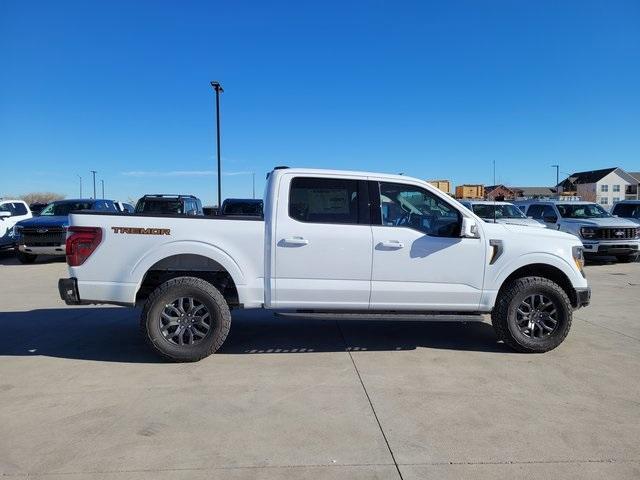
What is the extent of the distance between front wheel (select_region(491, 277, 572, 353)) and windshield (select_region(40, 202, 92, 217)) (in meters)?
13.4

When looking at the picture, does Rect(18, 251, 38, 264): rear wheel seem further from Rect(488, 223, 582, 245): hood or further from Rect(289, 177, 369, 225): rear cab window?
Rect(488, 223, 582, 245): hood

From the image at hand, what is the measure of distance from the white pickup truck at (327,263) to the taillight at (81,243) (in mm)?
10

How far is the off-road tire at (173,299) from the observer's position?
5207 millimetres

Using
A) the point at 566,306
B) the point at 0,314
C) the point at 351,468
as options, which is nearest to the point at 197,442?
the point at 351,468

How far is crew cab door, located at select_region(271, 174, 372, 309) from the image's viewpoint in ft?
17.6

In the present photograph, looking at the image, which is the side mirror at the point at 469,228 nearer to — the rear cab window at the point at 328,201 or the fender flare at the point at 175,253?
the rear cab window at the point at 328,201

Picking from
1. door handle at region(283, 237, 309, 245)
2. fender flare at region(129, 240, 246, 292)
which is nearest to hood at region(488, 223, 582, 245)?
door handle at region(283, 237, 309, 245)

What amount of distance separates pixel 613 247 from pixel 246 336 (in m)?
12.3

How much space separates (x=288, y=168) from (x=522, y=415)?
3.33 m

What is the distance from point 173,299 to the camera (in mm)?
5258

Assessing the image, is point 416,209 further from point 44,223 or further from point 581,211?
point 581,211

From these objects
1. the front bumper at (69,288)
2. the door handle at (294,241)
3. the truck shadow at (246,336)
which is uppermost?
the door handle at (294,241)

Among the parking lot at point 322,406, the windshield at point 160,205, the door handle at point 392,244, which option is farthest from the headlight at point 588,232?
the door handle at point 392,244

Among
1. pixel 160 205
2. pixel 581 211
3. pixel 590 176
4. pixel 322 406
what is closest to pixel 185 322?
pixel 322 406
